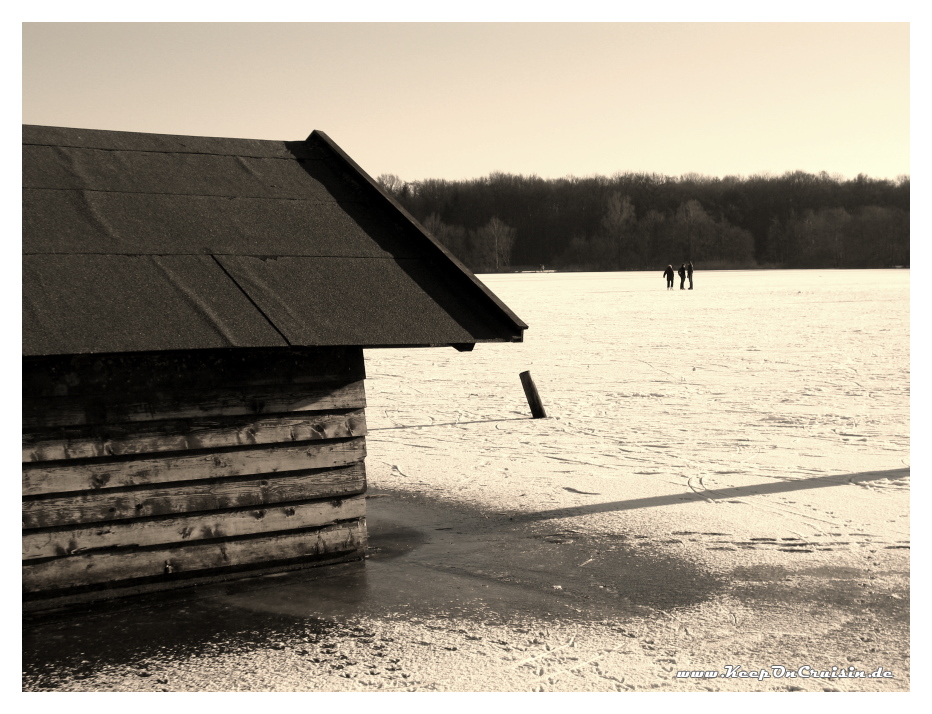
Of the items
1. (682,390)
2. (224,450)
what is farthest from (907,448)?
(224,450)

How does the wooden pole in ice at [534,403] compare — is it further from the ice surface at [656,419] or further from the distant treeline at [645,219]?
the distant treeline at [645,219]

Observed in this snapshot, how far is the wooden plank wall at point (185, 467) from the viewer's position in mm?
5648

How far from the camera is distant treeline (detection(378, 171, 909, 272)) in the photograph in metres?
111

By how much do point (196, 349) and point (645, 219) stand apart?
124 metres

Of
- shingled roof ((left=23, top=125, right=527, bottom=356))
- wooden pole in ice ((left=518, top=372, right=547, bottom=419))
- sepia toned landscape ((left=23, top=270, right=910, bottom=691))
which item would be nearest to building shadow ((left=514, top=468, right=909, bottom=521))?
sepia toned landscape ((left=23, top=270, right=910, bottom=691))

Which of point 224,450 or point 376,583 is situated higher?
point 224,450

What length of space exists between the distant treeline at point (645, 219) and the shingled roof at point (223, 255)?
100789 mm

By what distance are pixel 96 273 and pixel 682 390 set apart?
11.1 metres

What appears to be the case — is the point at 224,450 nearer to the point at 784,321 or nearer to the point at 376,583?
the point at 376,583

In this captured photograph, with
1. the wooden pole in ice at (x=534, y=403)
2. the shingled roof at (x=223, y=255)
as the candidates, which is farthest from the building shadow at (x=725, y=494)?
the wooden pole in ice at (x=534, y=403)

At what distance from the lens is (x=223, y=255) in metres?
6.29

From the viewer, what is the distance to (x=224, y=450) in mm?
A: 6164

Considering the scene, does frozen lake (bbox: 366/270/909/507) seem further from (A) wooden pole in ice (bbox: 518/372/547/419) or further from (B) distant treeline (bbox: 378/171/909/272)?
(B) distant treeline (bbox: 378/171/909/272)

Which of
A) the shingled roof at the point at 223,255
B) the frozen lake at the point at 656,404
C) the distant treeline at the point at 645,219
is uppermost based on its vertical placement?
the distant treeline at the point at 645,219
